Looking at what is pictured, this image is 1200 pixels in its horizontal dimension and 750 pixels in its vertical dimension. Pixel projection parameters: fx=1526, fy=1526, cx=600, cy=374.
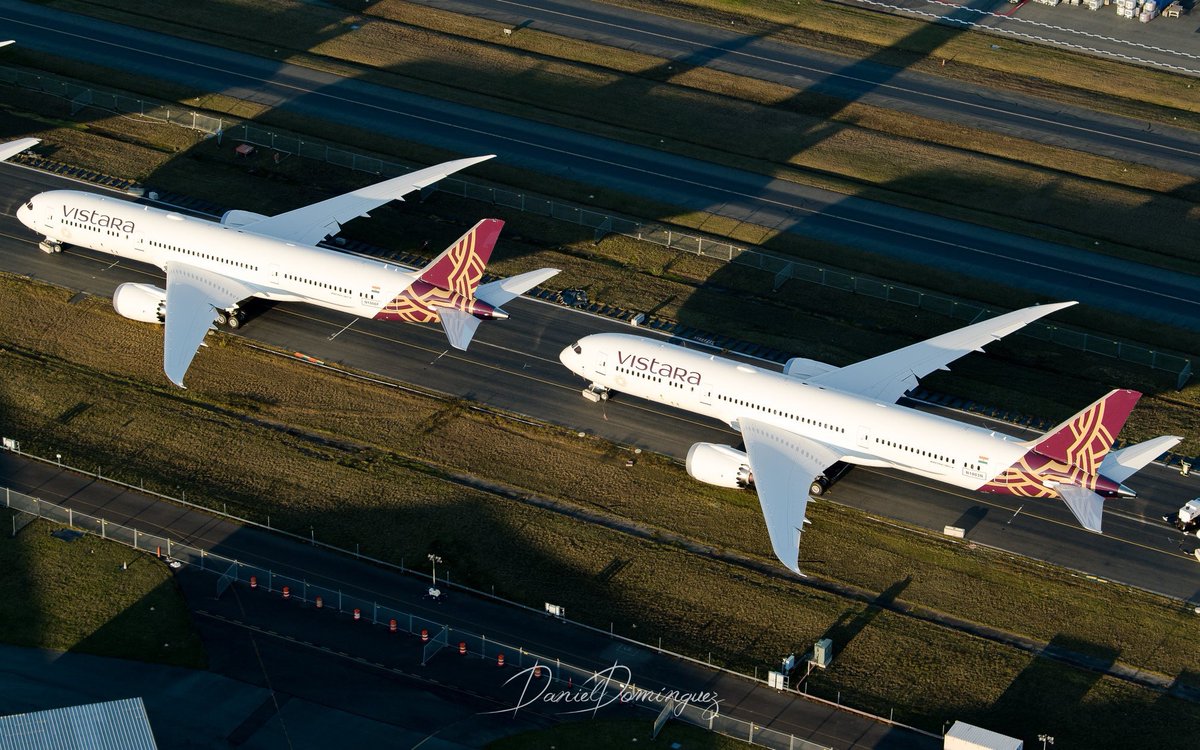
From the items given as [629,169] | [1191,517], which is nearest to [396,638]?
[1191,517]

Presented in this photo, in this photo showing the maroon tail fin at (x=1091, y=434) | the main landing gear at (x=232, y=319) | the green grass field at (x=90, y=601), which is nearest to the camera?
the green grass field at (x=90, y=601)

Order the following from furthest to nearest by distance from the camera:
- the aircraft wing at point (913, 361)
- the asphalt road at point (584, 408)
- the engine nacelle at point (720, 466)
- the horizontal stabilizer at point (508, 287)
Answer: the horizontal stabilizer at point (508, 287) → the aircraft wing at point (913, 361) → the engine nacelle at point (720, 466) → the asphalt road at point (584, 408)

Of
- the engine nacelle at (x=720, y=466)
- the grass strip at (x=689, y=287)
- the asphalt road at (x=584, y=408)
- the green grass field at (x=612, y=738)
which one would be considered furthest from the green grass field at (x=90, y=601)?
the grass strip at (x=689, y=287)

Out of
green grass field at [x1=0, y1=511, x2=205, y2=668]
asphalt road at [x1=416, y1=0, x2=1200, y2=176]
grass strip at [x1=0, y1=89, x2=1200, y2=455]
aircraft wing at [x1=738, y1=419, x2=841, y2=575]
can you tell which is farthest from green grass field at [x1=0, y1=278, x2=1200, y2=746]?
asphalt road at [x1=416, y1=0, x2=1200, y2=176]

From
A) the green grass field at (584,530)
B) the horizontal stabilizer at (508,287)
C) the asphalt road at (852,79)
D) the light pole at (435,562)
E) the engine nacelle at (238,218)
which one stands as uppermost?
the asphalt road at (852,79)

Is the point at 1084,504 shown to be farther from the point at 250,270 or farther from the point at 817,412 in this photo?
the point at 250,270

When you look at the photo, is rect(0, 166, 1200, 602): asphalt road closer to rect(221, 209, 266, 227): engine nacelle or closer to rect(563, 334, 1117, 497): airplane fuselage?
rect(563, 334, 1117, 497): airplane fuselage

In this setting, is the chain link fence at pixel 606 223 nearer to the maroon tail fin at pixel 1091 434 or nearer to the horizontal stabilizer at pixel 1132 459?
the horizontal stabilizer at pixel 1132 459

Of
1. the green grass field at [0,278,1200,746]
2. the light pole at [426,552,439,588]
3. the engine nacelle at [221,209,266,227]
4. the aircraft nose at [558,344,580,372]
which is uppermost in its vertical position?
the engine nacelle at [221,209,266,227]
